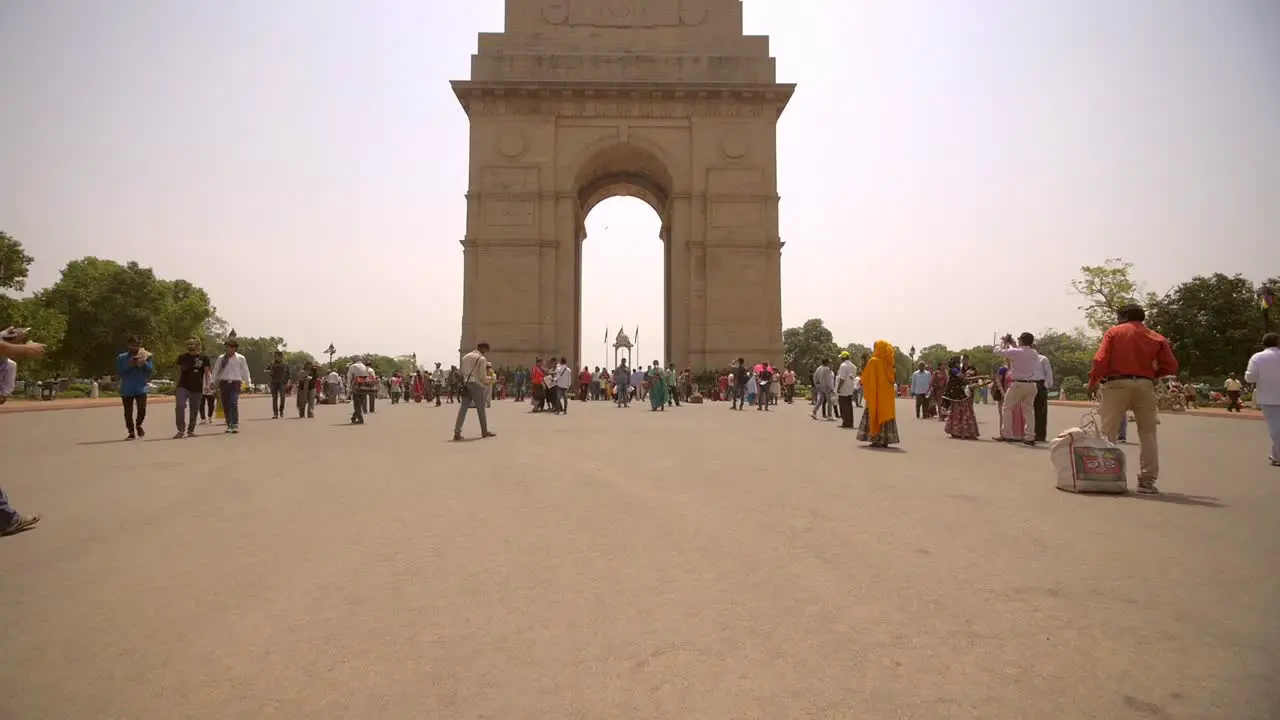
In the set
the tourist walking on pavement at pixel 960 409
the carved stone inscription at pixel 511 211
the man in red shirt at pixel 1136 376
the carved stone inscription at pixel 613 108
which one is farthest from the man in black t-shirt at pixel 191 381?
the carved stone inscription at pixel 613 108

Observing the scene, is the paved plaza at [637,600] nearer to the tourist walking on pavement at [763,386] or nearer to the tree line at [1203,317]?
the tourist walking on pavement at [763,386]

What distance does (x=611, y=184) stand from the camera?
131ft

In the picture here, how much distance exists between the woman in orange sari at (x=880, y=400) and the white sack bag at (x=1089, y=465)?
3.70 metres

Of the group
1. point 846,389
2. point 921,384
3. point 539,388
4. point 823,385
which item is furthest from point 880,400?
point 539,388

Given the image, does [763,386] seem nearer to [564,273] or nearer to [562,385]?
[562,385]

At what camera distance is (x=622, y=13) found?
35469 millimetres

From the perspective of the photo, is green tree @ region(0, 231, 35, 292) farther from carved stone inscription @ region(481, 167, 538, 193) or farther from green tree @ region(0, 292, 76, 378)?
carved stone inscription @ region(481, 167, 538, 193)

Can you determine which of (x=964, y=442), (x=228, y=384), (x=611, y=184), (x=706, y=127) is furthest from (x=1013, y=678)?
(x=611, y=184)

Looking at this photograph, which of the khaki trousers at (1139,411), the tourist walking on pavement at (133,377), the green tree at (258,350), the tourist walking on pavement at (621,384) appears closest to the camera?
the khaki trousers at (1139,411)

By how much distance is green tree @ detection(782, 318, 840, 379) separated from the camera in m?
88.6

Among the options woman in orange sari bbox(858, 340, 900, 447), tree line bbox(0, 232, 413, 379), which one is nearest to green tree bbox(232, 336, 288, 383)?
tree line bbox(0, 232, 413, 379)

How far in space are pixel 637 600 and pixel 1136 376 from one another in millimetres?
5546

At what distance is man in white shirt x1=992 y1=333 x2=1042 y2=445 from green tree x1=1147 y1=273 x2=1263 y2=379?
35465mm

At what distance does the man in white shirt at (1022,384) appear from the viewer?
10.9 m
